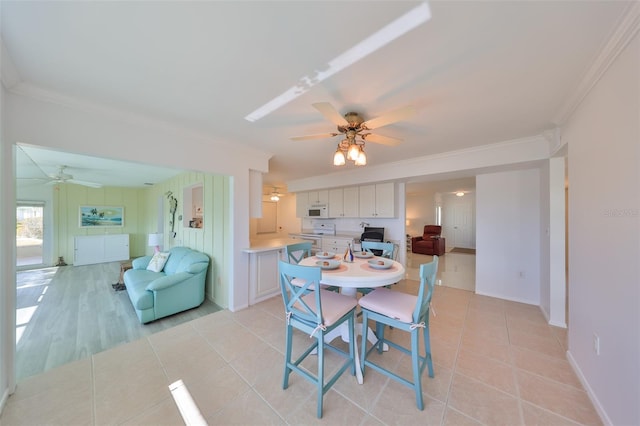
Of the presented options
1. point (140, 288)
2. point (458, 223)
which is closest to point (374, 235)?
point (140, 288)

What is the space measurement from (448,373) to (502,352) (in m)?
0.74

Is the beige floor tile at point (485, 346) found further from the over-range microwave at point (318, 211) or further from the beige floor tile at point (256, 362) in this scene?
the over-range microwave at point (318, 211)

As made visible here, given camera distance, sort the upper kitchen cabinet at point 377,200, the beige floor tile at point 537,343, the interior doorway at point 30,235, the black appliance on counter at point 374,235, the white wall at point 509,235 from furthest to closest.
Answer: the interior doorway at point 30,235 → the black appliance on counter at point 374,235 → the upper kitchen cabinet at point 377,200 → the white wall at point 509,235 → the beige floor tile at point 537,343

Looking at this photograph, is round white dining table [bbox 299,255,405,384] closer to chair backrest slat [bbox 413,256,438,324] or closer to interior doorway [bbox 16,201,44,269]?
chair backrest slat [bbox 413,256,438,324]

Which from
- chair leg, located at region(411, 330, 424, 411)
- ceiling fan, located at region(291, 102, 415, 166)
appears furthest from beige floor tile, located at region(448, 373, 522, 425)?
ceiling fan, located at region(291, 102, 415, 166)

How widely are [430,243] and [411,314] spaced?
252 inches

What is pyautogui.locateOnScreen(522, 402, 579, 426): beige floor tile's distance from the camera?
4.52 feet

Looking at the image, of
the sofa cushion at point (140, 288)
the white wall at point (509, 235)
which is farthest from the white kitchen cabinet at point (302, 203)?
the white wall at point (509, 235)

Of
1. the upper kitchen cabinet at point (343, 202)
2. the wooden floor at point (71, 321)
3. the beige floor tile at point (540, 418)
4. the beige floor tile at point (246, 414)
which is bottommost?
the wooden floor at point (71, 321)

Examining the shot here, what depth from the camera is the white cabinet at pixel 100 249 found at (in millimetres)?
6156

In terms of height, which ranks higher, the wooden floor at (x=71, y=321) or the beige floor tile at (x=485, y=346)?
the beige floor tile at (x=485, y=346)

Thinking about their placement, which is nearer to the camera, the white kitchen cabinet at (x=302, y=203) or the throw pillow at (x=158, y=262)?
the throw pillow at (x=158, y=262)

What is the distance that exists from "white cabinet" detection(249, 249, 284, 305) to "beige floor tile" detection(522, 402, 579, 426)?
3.00 m

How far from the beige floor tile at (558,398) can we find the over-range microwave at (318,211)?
4174 millimetres
